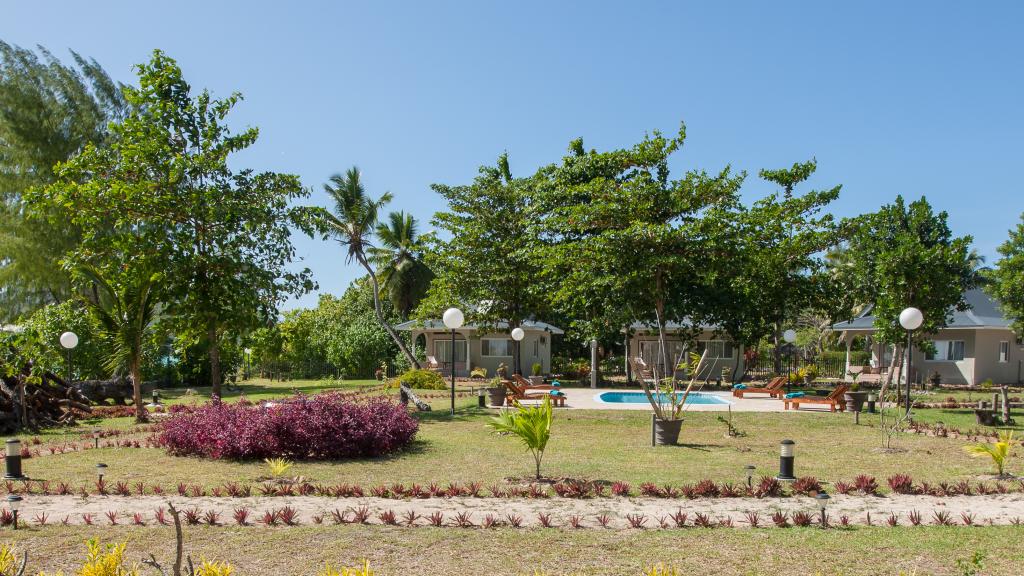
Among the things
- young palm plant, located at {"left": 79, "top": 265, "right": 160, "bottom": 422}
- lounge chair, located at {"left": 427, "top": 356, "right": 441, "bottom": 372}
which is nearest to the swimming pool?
lounge chair, located at {"left": 427, "top": 356, "right": 441, "bottom": 372}

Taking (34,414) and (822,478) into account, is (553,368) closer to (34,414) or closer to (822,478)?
(34,414)

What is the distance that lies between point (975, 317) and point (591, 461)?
91.4 ft

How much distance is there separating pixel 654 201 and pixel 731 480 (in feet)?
61.3

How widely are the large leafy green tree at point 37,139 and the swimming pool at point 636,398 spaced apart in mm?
22543

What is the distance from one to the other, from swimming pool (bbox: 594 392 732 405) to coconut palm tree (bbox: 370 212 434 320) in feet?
63.9

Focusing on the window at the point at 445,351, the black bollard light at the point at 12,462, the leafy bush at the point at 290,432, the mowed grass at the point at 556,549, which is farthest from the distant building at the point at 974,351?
the black bollard light at the point at 12,462

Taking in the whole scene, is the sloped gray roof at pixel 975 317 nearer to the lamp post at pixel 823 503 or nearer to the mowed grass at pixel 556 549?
the lamp post at pixel 823 503

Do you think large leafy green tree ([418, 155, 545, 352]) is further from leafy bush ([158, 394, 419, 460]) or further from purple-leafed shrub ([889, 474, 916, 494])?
purple-leafed shrub ([889, 474, 916, 494])

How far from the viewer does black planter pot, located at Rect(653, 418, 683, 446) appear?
13859 millimetres

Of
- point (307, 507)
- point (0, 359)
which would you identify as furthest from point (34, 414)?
point (307, 507)

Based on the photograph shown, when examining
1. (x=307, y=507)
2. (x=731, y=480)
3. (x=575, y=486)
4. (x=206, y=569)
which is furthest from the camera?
(x=731, y=480)

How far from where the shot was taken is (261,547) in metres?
6.59

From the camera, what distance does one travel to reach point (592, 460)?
11.9 meters

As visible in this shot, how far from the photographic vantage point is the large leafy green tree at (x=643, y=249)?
26516mm
